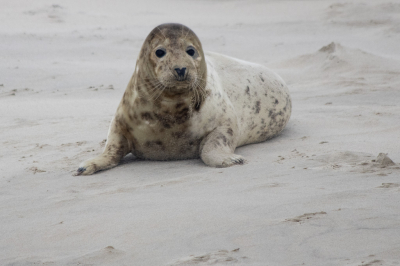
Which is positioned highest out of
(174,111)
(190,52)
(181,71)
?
(190,52)

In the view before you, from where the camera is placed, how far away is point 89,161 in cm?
340

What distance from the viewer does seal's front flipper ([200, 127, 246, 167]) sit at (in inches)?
131

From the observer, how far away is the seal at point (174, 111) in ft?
10.9

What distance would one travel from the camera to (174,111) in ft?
11.4

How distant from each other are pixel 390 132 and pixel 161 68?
199 cm

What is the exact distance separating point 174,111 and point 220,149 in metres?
0.40

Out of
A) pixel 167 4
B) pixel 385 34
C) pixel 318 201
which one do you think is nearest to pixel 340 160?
pixel 318 201

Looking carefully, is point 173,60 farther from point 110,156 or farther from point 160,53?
point 110,156

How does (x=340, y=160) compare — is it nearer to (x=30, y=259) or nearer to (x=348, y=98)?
(x=30, y=259)

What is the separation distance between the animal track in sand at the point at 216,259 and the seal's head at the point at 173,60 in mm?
1587

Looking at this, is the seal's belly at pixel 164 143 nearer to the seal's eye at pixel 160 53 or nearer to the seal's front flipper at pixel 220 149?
the seal's front flipper at pixel 220 149

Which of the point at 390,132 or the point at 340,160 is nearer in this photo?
the point at 340,160

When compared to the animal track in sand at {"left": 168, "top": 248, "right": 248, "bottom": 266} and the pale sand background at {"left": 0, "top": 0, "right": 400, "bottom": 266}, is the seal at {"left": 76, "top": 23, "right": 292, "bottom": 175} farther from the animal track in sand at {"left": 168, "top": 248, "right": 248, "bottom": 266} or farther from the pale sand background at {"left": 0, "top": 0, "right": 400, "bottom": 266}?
the animal track in sand at {"left": 168, "top": 248, "right": 248, "bottom": 266}

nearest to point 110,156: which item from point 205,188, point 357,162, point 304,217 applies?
point 205,188
